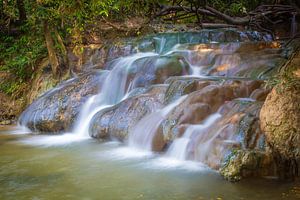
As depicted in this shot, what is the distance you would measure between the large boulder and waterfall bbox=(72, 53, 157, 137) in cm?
15

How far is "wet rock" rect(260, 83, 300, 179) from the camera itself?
190 inches

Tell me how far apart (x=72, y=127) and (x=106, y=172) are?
12.0 feet

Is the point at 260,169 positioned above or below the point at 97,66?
below

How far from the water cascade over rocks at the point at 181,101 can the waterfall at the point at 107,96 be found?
2 cm

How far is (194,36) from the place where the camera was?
1111cm

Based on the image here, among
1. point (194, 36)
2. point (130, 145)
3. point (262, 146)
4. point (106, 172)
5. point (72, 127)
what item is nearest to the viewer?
point (262, 146)

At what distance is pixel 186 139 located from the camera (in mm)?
6078

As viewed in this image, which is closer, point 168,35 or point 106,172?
point 106,172

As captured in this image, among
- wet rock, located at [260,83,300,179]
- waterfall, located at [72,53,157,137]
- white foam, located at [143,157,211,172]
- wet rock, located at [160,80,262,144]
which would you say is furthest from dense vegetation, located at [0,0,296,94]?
wet rock, located at [260,83,300,179]

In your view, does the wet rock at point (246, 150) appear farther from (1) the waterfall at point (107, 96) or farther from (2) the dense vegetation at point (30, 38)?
(2) the dense vegetation at point (30, 38)

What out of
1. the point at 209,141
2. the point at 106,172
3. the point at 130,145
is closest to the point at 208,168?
the point at 209,141

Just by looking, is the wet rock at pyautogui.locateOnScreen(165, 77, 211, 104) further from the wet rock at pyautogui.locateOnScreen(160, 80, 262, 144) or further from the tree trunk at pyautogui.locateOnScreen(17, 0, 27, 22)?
the tree trunk at pyautogui.locateOnScreen(17, 0, 27, 22)

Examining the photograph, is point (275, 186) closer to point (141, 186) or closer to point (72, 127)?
point (141, 186)

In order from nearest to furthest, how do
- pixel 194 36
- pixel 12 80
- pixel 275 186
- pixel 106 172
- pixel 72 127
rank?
pixel 275 186 → pixel 106 172 → pixel 72 127 → pixel 194 36 → pixel 12 80
